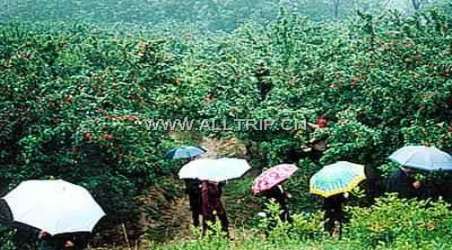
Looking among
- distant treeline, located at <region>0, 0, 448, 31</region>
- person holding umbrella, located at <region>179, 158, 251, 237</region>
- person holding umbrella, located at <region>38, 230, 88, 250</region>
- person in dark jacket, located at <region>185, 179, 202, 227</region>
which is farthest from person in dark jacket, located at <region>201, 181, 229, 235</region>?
distant treeline, located at <region>0, 0, 448, 31</region>

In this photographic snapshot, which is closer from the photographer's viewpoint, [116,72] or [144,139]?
[144,139]

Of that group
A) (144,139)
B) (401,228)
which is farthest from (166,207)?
(401,228)

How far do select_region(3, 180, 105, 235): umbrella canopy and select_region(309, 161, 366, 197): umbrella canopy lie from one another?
2.79 metres

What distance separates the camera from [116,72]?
43.3ft

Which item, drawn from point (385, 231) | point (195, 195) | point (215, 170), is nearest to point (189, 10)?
point (195, 195)

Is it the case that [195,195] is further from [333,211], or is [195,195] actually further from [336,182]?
[336,182]

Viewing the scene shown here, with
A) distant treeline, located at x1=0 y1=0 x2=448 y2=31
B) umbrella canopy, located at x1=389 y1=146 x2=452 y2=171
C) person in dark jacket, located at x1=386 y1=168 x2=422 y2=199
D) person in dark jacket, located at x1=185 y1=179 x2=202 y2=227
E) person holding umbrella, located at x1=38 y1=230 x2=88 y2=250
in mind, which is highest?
distant treeline, located at x1=0 y1=0 x2=448 y2=31

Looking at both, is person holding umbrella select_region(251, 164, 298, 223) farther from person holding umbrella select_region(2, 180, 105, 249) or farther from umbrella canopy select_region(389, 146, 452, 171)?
person holding umbrella select_region(2, 180, 105, 249)

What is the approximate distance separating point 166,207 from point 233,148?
3954 millimetres

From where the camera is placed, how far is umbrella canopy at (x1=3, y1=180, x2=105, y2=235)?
6871mm

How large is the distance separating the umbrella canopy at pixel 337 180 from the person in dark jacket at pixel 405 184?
478 millimetres

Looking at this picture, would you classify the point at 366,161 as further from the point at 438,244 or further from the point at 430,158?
the point at 438,244

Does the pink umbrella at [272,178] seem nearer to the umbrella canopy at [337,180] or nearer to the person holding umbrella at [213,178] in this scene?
the person holding umbrella at [213,178]

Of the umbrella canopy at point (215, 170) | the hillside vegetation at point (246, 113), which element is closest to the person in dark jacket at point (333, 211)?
the hillside vegetation at point (246, 113)
